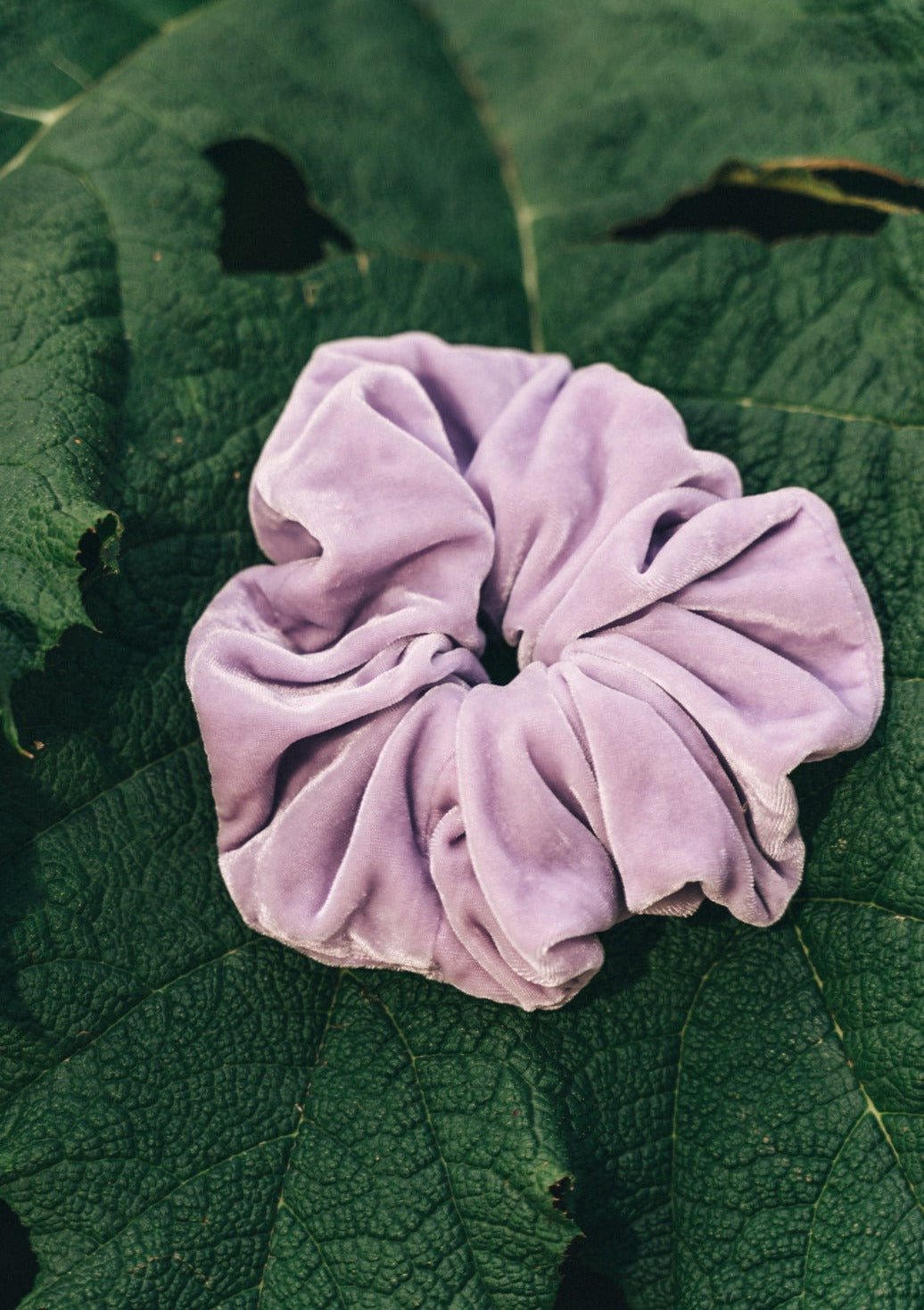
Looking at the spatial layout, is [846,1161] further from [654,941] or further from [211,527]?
[211,527]

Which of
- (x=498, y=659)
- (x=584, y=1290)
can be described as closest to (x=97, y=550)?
(x=498, y=659)

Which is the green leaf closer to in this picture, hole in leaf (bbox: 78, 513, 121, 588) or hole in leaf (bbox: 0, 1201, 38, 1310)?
hole in leaf (bbox: 78, 513, 121, 588)

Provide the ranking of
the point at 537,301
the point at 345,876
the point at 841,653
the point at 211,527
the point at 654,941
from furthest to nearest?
the point at 537,301 → the point at 211,527 → the point at 654,941 → the point at 841,653 → the point at 345,876

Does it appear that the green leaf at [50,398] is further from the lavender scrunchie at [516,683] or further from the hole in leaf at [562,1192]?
the hole in leaf at [562,1192]

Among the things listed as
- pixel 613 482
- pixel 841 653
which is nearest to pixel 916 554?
pixel 841 653

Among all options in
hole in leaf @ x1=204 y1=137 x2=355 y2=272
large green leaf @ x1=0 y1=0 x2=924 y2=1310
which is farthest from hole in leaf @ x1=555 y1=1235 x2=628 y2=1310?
hole in leaf @ x1=204 y1=137 x2=355 y2=272

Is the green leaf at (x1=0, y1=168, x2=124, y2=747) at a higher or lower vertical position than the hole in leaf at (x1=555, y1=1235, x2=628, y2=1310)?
higher

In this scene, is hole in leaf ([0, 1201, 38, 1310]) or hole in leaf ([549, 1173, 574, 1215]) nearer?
hole in leaf ([549, 1173, 574, 1215])
